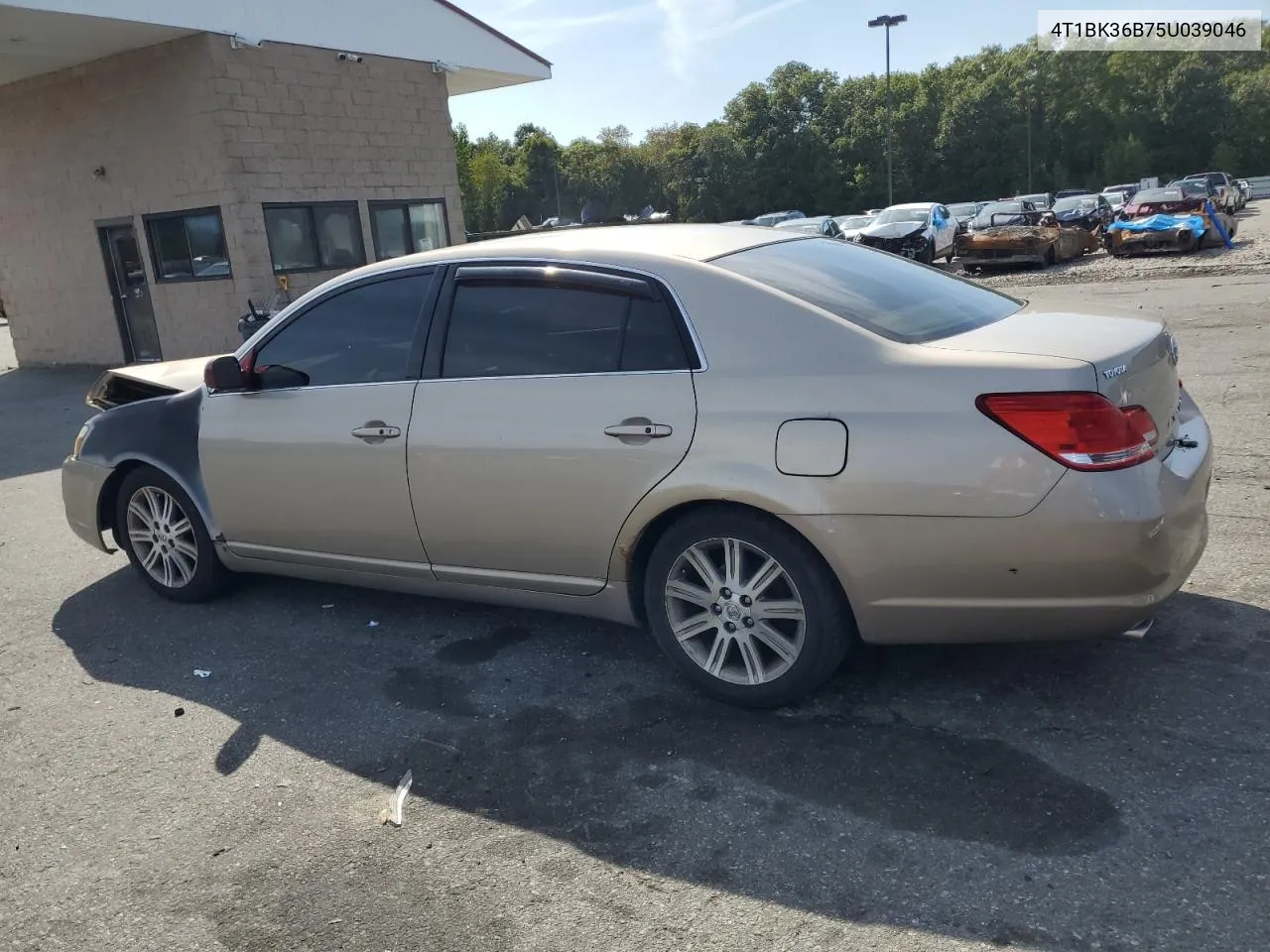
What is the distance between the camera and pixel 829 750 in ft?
10.6

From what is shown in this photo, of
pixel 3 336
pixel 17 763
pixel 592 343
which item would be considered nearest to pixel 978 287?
pixel 592 343

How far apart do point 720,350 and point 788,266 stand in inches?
23.3

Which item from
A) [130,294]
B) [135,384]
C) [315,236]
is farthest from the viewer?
[130,294]

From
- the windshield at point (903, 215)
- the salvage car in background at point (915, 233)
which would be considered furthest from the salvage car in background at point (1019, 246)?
the windshield at point (903, 215)

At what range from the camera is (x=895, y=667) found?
3.76 m

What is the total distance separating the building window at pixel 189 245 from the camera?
14.1 meters

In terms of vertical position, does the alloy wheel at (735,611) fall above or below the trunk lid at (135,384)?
below

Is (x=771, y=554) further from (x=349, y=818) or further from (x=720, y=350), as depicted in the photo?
(x=349, y=818)

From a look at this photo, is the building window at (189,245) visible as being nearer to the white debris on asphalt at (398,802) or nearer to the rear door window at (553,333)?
the rear door window at (553,333)

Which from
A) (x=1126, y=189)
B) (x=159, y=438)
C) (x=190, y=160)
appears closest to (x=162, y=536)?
(x=159, y=438)

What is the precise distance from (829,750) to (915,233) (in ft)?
73.7

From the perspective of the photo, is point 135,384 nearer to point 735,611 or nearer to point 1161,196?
point 735,611

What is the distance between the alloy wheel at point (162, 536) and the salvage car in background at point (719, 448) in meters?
0.30

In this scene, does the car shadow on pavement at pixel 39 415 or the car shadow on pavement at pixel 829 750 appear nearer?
the car shadow on pavement at pixel 829 750
